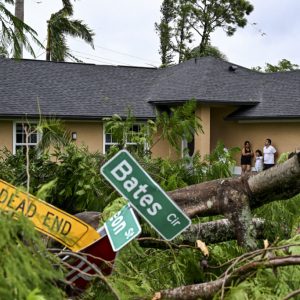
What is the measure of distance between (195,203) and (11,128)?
14.6 meters

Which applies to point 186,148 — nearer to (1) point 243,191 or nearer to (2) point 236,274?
(1) point 243,191

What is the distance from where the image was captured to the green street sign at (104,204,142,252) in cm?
191

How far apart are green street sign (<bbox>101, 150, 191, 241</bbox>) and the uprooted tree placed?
0.68 meters

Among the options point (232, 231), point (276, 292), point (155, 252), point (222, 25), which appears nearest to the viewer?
point (276, 292)

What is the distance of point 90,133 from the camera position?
58.9 ft

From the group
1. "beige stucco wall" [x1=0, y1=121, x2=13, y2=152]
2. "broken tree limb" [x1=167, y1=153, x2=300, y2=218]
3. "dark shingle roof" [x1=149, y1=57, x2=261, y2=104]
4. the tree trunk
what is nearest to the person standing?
"dark shingle roof" [x1=149, y1=57, x2=261, y2=104]

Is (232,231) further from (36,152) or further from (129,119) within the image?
(36,152)

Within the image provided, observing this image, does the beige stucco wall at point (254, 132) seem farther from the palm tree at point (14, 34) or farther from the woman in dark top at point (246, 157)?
the palm tree at point (14, 34)

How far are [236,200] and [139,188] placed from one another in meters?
1.08

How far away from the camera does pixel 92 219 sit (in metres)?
3.09

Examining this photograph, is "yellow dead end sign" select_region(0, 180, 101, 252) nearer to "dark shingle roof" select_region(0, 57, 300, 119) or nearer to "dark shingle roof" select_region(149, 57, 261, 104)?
"dark shingle roof" select_region(0, 57, 300, 119)

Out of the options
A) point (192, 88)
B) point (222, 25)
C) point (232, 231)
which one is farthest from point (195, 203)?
point (222, 25)

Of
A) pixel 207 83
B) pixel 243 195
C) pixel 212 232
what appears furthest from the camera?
pixel 207 83

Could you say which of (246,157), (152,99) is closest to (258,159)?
(246,157)
